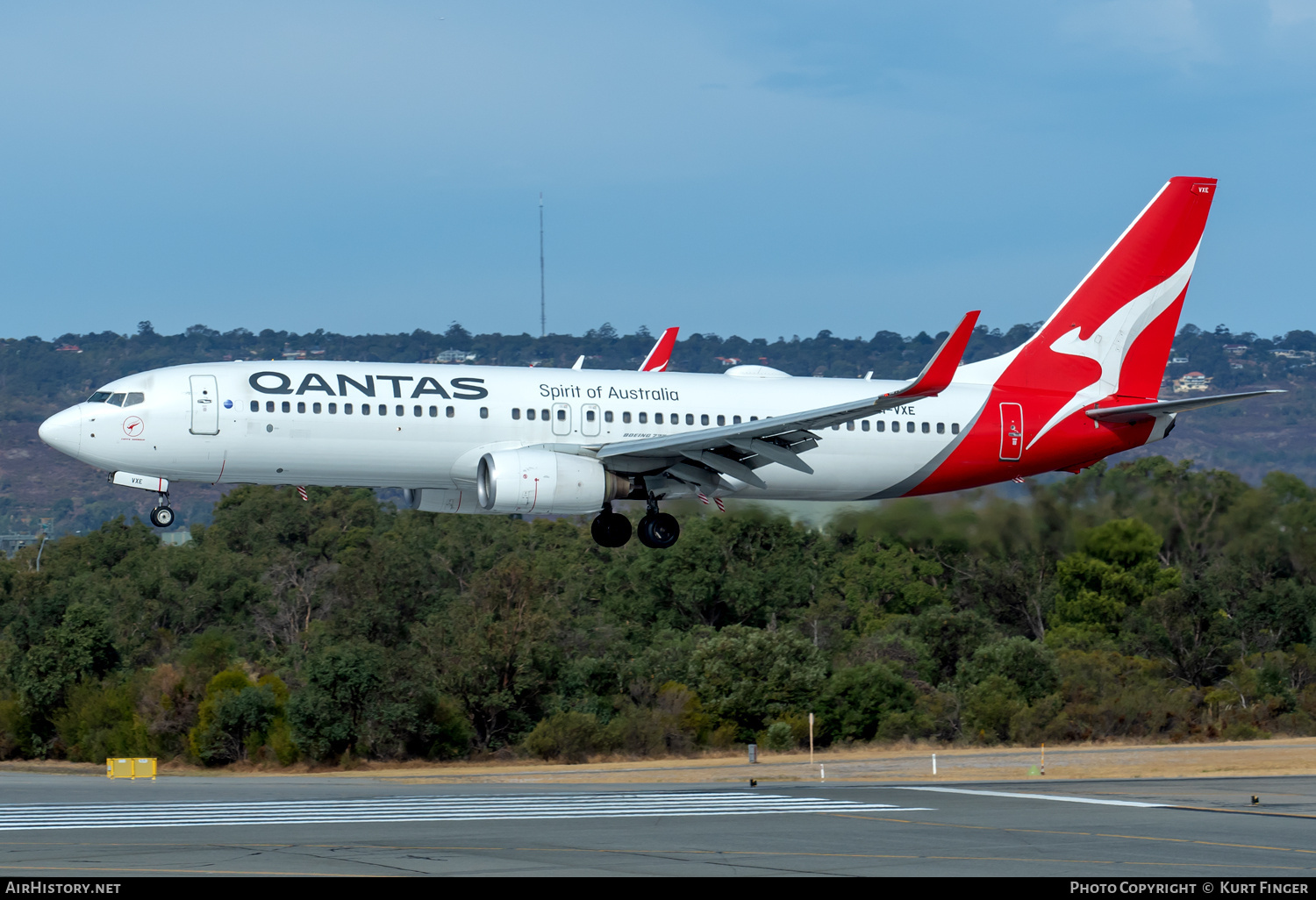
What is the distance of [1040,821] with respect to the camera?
3503 centimetres

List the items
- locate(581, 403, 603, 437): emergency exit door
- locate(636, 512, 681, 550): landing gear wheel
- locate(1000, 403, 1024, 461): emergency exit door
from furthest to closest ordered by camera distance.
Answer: locate(1000, 403, 1024, 461): emergency exit door < locate(636, 512, 681, 550): landing gear wheel < locate(581, 403, 603, 437): emergency exit door

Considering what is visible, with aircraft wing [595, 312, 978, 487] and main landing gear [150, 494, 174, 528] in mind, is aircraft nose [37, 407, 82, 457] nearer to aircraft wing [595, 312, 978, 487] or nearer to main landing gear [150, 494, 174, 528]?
main landing gear [150, 494, 174, 528]

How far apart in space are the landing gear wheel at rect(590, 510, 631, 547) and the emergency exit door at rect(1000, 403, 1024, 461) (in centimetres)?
1025

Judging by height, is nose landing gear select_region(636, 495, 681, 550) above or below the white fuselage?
below

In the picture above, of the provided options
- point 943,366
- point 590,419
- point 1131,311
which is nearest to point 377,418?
point 590,419

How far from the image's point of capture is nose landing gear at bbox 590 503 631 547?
3972 centimetres

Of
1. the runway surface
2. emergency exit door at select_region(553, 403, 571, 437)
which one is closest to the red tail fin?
the runway surface

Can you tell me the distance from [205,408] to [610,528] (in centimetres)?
1011

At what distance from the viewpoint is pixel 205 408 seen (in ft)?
120

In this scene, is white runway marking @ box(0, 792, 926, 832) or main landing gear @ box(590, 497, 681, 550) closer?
white runway marking @ box(0, 792, 926, 832)

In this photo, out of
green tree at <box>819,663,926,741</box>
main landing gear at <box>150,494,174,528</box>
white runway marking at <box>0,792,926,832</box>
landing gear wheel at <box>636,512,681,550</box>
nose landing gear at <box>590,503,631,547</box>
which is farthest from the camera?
green tree at <box>819,663,926,741</box>

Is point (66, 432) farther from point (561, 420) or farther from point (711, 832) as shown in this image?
point (711, 832)
